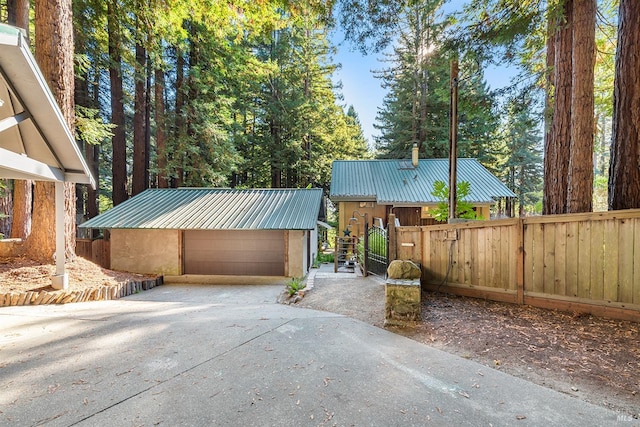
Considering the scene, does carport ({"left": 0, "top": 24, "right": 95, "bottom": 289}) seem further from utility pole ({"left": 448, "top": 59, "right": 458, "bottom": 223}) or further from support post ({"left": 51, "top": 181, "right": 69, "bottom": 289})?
utility pole ({"left": 448, "top": 59, "right": 458, "bottom": 223})

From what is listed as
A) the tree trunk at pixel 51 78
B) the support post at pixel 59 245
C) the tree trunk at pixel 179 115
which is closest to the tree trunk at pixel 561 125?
the support post at pixel 59 245

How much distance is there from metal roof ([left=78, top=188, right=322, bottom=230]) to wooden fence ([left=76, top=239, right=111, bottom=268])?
83cm

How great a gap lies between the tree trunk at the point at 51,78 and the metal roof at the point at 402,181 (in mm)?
10450

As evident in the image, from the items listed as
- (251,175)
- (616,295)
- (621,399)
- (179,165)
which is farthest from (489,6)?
(251,175)

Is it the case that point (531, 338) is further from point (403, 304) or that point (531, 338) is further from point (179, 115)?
point (179, 115)

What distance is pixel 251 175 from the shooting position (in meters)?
22.1

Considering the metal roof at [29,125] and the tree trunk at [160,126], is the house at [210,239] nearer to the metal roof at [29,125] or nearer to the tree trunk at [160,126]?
the metal roof at [29,125]

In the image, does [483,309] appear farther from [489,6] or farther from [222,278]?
[222,278]

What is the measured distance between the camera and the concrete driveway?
2.07 metres

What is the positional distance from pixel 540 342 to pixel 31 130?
845cm

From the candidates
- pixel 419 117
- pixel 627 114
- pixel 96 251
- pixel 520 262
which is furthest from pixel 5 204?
pixel 419 117

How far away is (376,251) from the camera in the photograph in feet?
25.3

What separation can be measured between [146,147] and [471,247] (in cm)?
1699

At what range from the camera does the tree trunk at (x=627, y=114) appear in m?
4.11
